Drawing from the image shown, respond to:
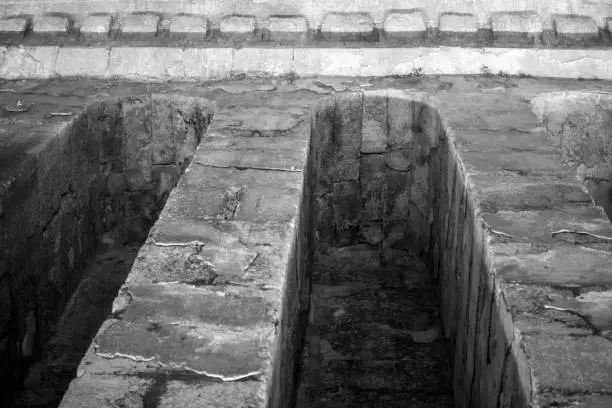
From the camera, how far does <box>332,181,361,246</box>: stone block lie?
14.1 feet

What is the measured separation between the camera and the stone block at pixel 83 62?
14.5 ft

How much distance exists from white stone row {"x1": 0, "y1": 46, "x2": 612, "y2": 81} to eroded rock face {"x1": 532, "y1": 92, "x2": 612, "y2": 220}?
280mm

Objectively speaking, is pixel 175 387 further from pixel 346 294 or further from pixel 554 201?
pixel 346 294

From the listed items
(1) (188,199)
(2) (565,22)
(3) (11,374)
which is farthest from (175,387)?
(2) (565,22)

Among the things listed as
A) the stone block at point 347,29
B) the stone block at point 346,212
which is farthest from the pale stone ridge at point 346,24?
the stone block at point 346,212

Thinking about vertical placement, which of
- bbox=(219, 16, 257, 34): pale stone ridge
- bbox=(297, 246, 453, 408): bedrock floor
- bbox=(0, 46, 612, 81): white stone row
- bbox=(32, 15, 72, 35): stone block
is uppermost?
bbox=(32, 15, 72, 35): stone block

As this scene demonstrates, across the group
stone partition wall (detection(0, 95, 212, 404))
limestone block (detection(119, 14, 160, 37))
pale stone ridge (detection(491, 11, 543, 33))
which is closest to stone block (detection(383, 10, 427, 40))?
pale stone ridge (detection(491, 11, 543, 33))

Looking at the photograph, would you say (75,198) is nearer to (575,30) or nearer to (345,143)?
(345,143)

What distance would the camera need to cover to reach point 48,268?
11.5 ft

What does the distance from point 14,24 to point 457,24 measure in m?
2.63

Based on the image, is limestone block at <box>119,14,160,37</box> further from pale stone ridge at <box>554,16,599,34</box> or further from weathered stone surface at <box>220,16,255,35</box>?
pale stone ridge at <box>554,16,599,34</box>

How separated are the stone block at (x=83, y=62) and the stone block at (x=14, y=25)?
1.14 feet

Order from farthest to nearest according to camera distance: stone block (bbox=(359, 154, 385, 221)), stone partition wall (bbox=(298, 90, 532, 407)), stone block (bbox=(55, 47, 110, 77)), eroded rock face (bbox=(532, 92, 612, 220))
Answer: stone block (bbox=(55, 47, 110, 77)), stone block (bbox=(359, 154, 385, 221)), eroded rock face (bbox=(532, 92, 612, 220)), stone partition wall (bbox=(298, 90, 532, 407))

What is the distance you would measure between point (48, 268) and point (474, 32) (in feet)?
8.81
